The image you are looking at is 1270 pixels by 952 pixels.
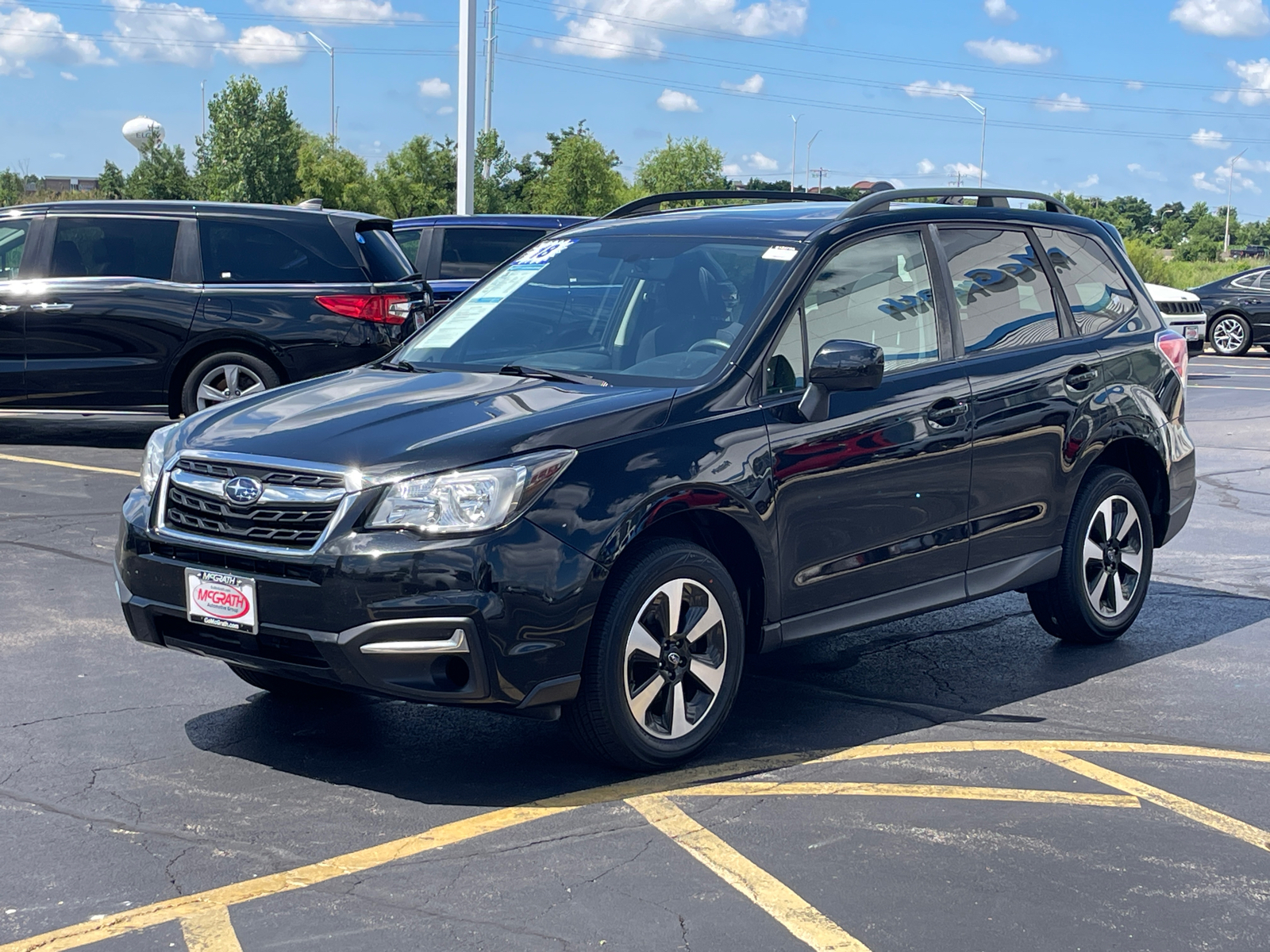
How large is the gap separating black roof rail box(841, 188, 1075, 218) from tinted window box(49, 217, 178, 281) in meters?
7.50

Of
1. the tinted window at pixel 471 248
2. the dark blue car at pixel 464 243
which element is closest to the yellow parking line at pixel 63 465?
the dark blue car at pixel 464 243

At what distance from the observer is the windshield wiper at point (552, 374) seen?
5.22 m

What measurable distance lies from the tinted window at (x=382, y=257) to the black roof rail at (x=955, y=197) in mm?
6579

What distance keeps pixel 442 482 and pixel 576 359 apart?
1228 mm

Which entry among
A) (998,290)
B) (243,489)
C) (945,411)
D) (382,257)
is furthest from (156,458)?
(382,257)

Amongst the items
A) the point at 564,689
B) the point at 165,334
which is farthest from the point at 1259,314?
the point at 564,689

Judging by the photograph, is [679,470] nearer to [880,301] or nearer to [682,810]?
[682,810]

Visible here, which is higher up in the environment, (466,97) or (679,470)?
(466,97)

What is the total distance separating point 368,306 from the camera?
1211cm

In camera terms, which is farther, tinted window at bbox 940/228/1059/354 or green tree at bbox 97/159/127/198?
green tree at bbox 97/159/127/198

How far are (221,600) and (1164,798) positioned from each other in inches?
116

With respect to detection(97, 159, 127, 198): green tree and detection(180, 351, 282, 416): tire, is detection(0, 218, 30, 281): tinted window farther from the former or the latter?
detection(97, 159, 127, 198): green tree

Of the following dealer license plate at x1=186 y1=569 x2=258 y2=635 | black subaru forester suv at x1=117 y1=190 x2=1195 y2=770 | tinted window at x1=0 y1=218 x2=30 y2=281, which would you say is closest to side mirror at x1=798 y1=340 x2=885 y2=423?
black subaru forester suv at x1=117 y1=190 x2=1195 y2=770

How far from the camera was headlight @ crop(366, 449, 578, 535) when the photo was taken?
14.4ft
